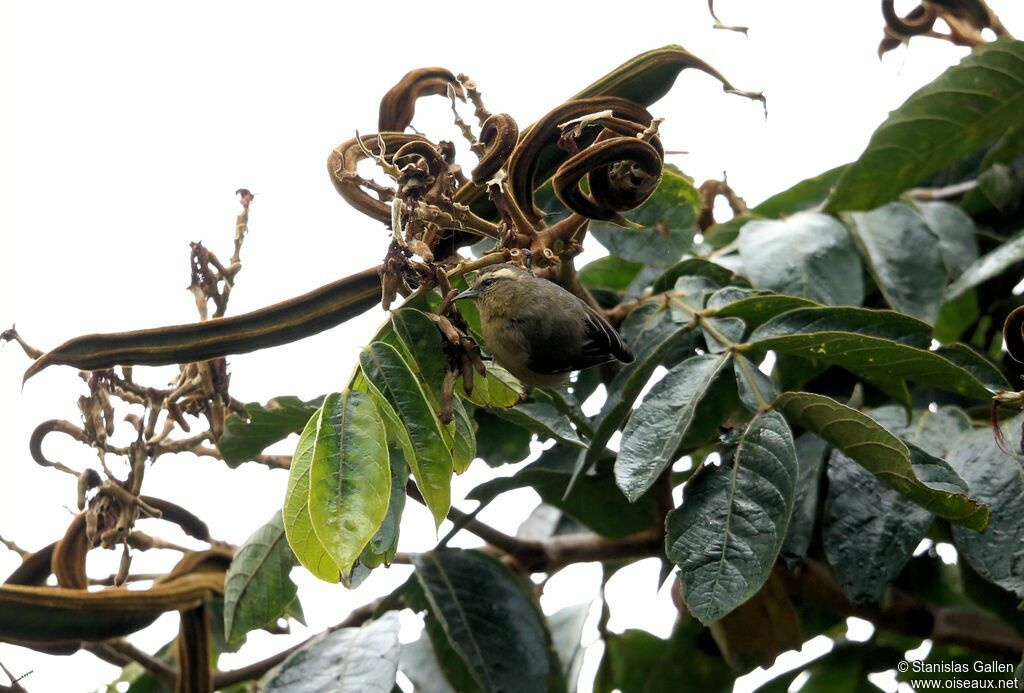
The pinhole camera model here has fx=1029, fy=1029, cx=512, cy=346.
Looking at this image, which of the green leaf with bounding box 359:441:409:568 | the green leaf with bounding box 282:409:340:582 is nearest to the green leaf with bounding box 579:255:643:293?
the green leaf with bounding box 359:441:409:568

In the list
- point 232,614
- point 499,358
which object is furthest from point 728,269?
point 232,614

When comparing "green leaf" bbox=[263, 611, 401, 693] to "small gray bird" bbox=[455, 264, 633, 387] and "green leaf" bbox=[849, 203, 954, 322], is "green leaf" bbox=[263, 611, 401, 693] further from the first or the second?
"green leaf" bbox=[849, 203, 954, 322]

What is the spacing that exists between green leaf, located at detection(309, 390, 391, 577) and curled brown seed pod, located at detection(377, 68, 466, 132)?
0.38 metres

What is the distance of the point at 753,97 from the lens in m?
1.12

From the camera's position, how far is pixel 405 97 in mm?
1214

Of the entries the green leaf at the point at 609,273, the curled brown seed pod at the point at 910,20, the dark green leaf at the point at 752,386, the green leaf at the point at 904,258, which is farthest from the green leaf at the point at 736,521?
the curled brown seed pod at the point at 910,20

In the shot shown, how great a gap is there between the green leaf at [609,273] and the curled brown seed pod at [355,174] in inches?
28.4

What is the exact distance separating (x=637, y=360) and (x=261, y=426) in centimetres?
51

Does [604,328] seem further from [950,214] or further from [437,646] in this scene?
[950,214]

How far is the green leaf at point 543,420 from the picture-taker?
1173 millimetres

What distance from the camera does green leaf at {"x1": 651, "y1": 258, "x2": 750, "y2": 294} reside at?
1.54 metres

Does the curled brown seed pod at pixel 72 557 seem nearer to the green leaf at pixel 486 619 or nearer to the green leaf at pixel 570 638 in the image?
the green leaf at pixel 486 619

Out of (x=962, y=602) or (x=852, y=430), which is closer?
(x=852, y=430)

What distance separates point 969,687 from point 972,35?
3.56 feet
